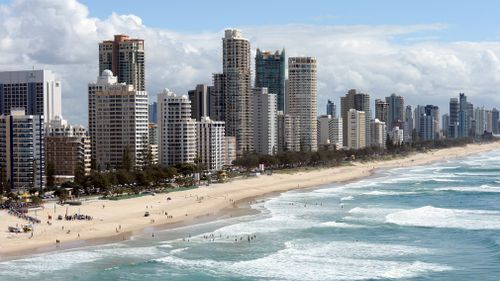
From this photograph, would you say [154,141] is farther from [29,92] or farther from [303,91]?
[303,91]

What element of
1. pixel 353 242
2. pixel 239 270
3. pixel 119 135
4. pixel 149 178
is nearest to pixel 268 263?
pixel 239 270

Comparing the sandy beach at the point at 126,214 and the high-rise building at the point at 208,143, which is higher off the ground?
the high-rise building at the point at 208,143

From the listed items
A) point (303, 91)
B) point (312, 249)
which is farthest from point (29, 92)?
point (312, 249)

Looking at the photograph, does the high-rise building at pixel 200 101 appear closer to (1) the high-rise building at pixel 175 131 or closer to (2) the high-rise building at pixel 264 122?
(2) the high-rise building at pixel 264 122

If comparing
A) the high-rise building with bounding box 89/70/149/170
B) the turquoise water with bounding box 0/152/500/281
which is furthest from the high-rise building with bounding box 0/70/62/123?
the turquoise water with bounding box 0/152/500/281

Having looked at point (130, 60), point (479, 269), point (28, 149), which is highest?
point (130, 60)

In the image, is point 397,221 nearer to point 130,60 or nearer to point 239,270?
point 239,270

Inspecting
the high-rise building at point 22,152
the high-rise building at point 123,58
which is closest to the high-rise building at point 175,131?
the high-rise building at point 22,152
